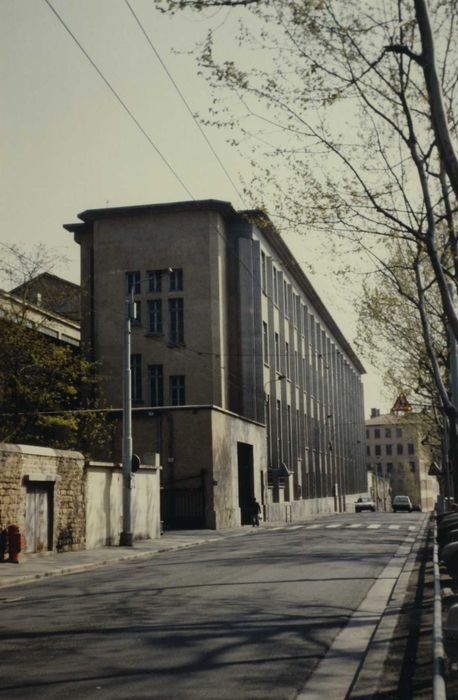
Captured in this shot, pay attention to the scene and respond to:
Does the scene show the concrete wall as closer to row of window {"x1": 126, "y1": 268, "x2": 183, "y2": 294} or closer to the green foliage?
the green foliage

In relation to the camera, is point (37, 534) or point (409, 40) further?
point (37, 534)

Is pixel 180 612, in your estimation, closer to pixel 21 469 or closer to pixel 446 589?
pixel 446 589

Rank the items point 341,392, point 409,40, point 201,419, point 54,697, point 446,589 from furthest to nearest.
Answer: point 341,392, point 201,419, point 409,40, point 446,589, point 54,697

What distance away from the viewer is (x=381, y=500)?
13062 centimetres

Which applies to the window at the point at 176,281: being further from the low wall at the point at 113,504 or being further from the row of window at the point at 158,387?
the low wall at the point at 113,504

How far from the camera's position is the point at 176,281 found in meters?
48.7

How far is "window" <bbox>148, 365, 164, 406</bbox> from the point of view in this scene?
4778 centimetres

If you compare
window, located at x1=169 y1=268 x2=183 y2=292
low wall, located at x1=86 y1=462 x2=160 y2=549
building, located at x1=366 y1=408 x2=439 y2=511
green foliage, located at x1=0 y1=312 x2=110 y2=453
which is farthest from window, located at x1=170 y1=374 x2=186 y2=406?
building, located at x1=366 y1=408 x2=439 y2=511

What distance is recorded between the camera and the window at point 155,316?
48656 millimetres

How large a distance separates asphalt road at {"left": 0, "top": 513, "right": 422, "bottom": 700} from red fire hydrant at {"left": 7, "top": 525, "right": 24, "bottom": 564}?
2838 mm

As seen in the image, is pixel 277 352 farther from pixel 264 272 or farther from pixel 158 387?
pixel 158 387

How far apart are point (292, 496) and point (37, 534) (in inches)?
1536

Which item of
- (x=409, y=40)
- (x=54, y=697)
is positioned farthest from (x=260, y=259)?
(x=54, y=697)

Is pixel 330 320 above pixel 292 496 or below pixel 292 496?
above
